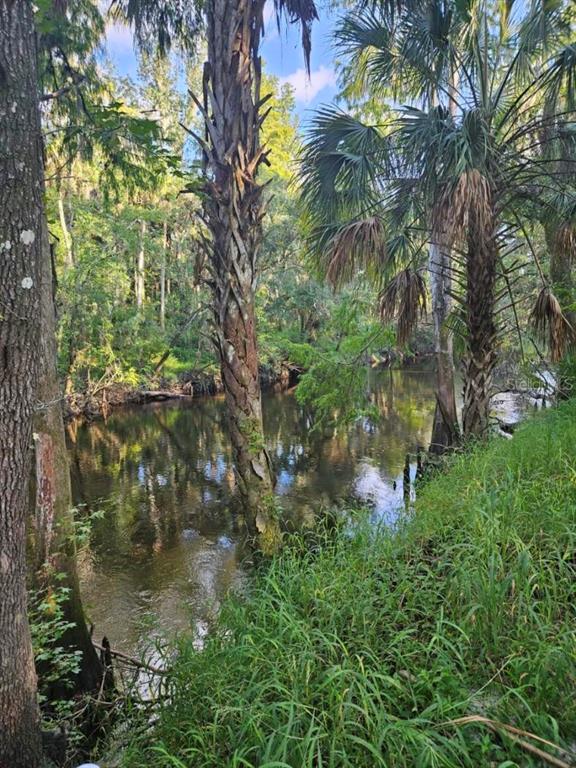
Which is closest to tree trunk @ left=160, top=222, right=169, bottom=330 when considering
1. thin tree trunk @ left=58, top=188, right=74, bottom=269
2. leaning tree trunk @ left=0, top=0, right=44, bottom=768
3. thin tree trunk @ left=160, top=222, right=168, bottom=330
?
thin tree trunk @ left=160, top=222, right=168, bottom=330

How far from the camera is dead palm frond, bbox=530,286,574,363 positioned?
16.4 feet

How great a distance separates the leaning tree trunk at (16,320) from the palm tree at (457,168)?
3.52 meters

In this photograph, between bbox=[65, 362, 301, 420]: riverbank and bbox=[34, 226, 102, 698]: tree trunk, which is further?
bbox=[65, 362, 301, 420]: riverbank

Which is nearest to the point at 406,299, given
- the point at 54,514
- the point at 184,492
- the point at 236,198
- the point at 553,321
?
the point at 553,321

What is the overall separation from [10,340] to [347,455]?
32.0 ft

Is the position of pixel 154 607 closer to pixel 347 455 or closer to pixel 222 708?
pixel 222 708

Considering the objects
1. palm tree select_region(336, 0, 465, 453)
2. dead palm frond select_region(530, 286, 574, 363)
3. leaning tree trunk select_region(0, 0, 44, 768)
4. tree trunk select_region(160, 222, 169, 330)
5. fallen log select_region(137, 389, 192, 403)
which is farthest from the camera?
tree trunk select_region(160, 222, 169, 330)

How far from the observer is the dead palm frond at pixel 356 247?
5.55m

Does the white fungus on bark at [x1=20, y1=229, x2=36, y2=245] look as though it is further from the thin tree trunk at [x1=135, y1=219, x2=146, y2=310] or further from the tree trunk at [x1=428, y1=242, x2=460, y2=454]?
the thin tree trunk at [x1=135, y1=219, x2=146, y2=310]

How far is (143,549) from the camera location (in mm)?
6883

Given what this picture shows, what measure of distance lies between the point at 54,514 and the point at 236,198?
296 cm

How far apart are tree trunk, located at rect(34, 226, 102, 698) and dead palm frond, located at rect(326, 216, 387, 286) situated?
317 cm

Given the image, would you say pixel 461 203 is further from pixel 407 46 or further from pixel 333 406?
pixel 333 406

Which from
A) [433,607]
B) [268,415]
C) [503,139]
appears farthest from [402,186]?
[268,415]
